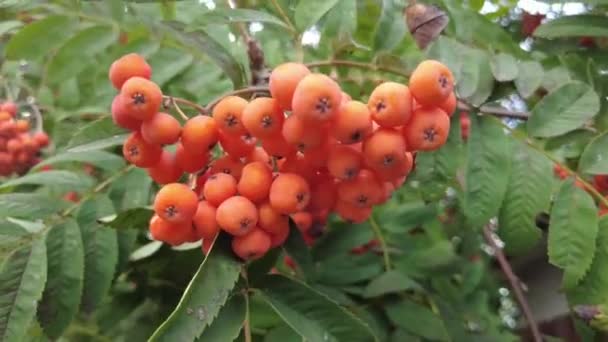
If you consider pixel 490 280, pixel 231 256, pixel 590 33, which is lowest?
pixel 490 280

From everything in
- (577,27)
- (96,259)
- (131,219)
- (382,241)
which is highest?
(577,27)

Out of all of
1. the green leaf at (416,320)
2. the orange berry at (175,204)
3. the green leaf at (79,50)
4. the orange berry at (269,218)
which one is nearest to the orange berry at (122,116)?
the orange berry at (175,204)

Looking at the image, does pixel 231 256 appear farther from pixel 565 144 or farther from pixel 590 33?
pixel 590 33

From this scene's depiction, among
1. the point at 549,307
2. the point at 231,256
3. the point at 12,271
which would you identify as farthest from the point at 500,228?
the point at 549,307

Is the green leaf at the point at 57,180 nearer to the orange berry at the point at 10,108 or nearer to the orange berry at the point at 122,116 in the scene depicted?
the orange berry at the point at 122,116

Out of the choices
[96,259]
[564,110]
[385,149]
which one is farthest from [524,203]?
[96,259]

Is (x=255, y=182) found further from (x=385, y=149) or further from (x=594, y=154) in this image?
(x=594, y=154)
